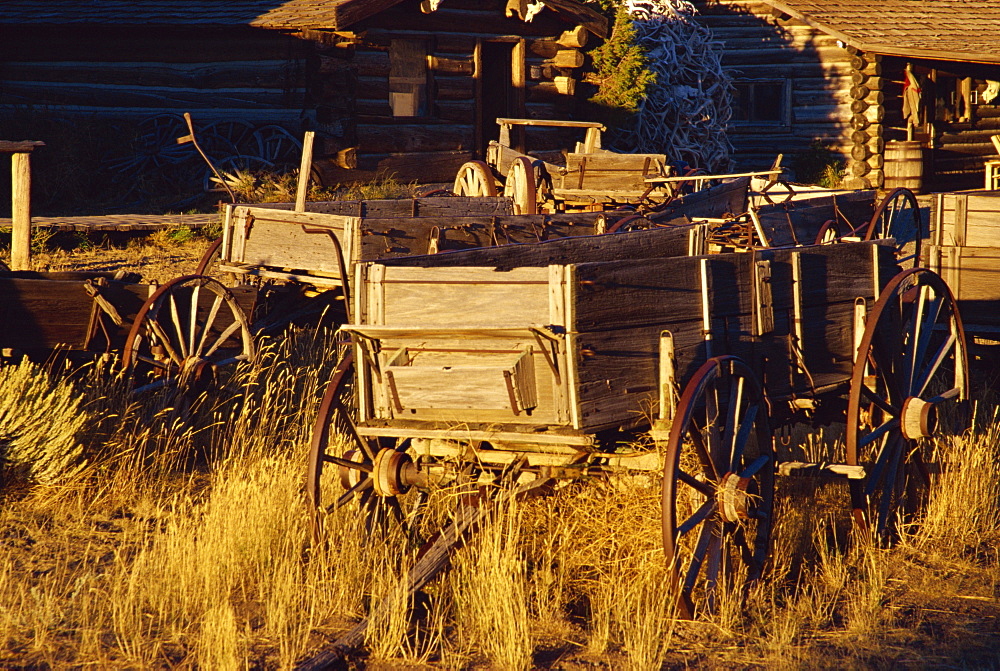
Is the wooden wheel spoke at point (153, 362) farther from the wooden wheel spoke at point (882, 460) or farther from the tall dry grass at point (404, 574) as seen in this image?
the wooden wheel spoke at point (882, 460)

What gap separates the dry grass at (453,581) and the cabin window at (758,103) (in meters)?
16.7

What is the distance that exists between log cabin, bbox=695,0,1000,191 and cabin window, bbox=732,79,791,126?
2 centimetres

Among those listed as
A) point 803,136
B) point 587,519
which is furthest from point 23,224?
point 803,136

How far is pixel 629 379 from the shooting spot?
4.27 m

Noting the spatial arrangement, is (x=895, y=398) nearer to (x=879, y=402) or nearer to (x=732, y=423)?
(x=879, y=402)

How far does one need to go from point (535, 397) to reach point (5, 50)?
13436mm

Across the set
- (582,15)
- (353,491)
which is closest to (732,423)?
(353,491)

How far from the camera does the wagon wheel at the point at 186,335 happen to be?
22.1 feet

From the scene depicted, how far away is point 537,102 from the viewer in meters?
17.0

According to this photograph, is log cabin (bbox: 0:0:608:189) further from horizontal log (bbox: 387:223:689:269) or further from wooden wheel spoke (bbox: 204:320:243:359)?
horizontal log (bbox: 387:223:689:269)

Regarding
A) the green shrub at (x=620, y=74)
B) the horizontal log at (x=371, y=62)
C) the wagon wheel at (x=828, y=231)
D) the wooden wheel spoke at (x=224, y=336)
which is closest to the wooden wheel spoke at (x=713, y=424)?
the wooden wheel spoke at (x=224, y=336)

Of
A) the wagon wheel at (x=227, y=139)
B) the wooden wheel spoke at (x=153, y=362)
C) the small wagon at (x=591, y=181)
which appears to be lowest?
the wooden wheel spoke at (x=153, y=362)

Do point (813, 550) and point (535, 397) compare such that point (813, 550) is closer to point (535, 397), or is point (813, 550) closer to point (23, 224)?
point (535, 397)

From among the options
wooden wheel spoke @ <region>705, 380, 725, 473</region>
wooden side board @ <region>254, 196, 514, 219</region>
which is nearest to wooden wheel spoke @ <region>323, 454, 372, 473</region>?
wooden wheel spoke @ <region>705, 380, 725, 473</region>
